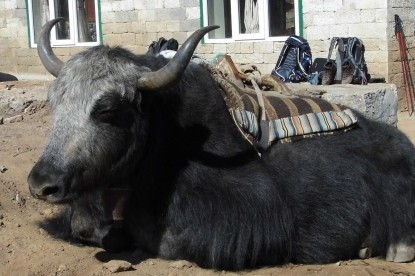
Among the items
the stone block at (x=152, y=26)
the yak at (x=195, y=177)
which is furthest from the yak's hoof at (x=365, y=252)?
the stone block at (x=152, y=26)

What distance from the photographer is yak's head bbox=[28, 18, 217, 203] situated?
151 inches

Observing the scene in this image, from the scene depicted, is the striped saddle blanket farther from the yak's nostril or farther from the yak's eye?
the yak's nostril

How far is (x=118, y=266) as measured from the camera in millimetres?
4102

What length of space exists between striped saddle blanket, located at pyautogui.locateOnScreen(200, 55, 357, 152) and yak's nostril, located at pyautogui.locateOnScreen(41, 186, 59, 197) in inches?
43.9

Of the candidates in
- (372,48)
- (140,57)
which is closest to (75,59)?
(140,57)

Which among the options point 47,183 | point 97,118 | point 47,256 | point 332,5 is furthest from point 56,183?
point 332,5

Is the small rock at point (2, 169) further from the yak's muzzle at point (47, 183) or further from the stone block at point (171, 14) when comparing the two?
the stone block at point (171, 14)

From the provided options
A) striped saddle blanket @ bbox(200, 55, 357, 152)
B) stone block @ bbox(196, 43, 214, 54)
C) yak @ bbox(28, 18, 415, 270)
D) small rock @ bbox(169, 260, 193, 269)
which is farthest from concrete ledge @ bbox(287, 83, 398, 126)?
stone block @ bbox(196, 43, 214, 54)

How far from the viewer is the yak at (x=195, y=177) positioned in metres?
3.94

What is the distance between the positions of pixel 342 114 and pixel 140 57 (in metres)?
1.29

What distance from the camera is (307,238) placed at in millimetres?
4445

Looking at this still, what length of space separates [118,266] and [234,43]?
7807 mm

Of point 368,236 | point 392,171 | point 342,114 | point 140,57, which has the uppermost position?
point 140,57

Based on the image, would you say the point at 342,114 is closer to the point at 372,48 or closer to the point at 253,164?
the point at 253,164
